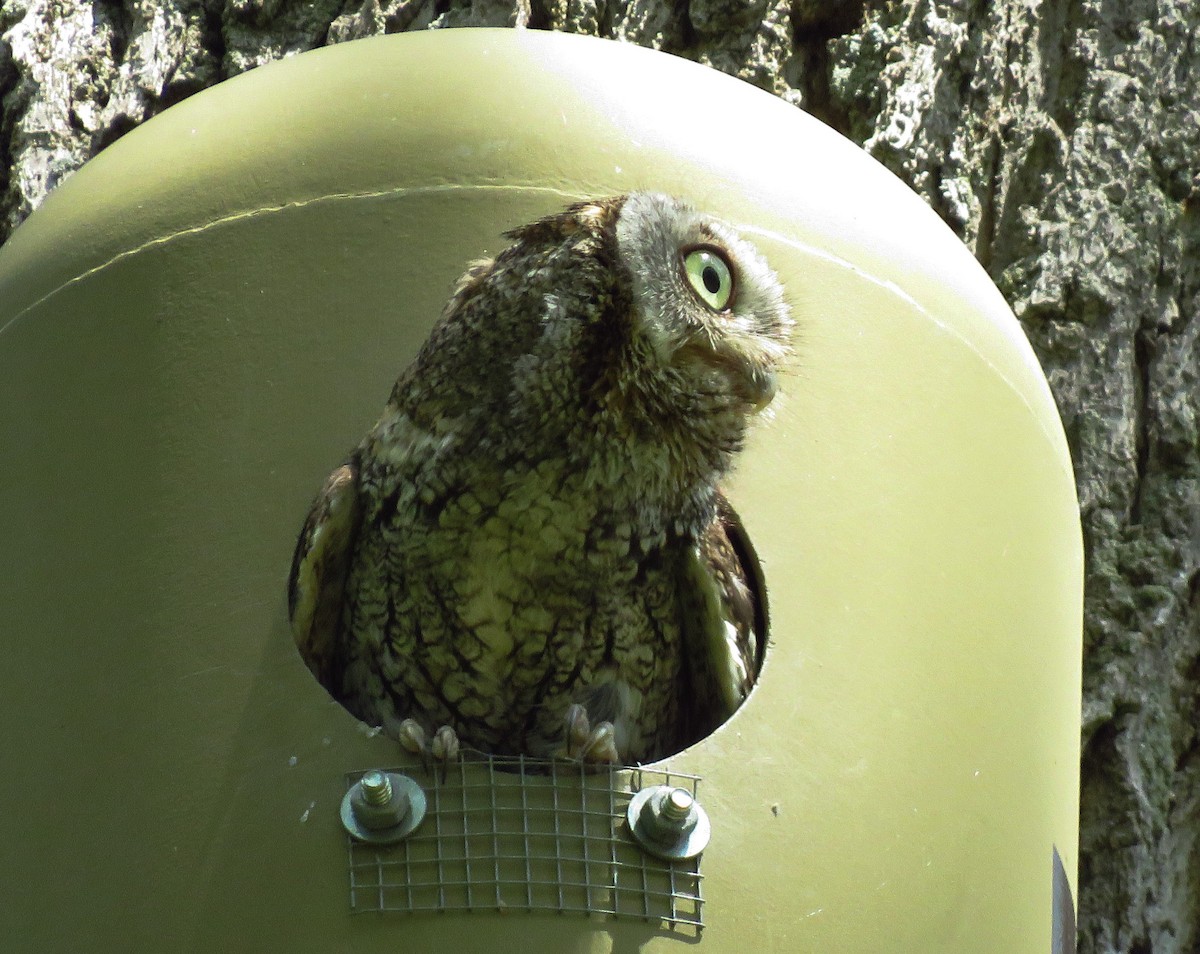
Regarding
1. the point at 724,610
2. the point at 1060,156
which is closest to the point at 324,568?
the point at 724,610

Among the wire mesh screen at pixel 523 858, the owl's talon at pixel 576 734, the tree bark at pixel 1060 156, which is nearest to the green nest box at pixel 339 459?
the wire mesh screen at pixel 523 858

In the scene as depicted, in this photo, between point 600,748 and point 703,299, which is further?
point 703,299

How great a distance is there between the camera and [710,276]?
2.44 meters

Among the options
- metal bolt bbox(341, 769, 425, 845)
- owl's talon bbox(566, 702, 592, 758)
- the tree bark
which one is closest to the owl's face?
owl's talon bbox(566, 702, 592, 758)

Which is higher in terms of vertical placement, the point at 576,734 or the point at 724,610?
the point at 724,610

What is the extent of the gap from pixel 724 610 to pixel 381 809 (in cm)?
70

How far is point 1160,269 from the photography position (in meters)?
4.16

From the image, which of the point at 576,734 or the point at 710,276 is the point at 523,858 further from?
the point at 710,276

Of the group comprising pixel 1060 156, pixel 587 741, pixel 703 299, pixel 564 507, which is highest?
pixel 1060 156

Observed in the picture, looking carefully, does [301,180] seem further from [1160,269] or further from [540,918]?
[1160,269]

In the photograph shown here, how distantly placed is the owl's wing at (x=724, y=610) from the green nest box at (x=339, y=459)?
103 millimetres

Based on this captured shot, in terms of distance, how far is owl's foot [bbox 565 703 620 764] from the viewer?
223 cm

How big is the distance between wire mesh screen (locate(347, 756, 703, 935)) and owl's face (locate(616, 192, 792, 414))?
0.62 m

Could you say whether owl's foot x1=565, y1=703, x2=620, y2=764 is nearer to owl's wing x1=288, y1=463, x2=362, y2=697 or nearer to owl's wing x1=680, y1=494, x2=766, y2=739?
owl's wing x1=680, y1=494, x2=766, y2=739
